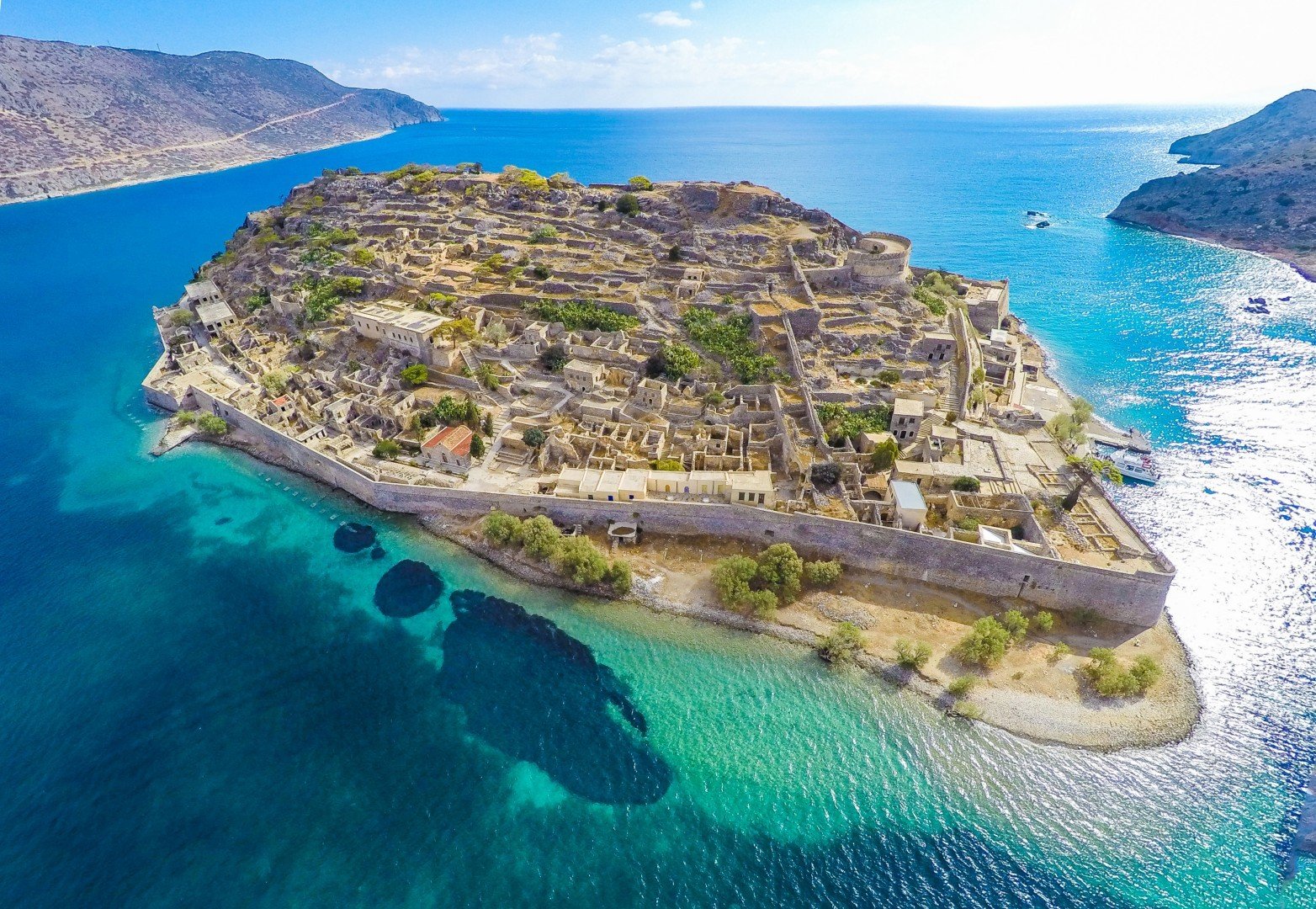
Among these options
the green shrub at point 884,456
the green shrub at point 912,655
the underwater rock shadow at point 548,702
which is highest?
the green shrub at point 884,456

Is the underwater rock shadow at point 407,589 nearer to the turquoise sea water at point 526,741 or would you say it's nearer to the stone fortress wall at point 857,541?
the turquoise sea water at point 526,741

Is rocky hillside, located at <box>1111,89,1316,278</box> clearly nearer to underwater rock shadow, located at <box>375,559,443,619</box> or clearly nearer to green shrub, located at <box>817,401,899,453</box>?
green shrub, located at <box>817,401,899,453</box>

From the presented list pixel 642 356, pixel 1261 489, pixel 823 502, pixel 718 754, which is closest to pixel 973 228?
pixel 1261 489

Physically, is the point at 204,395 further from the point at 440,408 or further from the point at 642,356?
the point at 642,356

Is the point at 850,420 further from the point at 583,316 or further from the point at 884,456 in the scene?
the point at 583,316

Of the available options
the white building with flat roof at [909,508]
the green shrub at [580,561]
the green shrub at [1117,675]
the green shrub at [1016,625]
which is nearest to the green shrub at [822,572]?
the white building with flat roof at [909,508]
